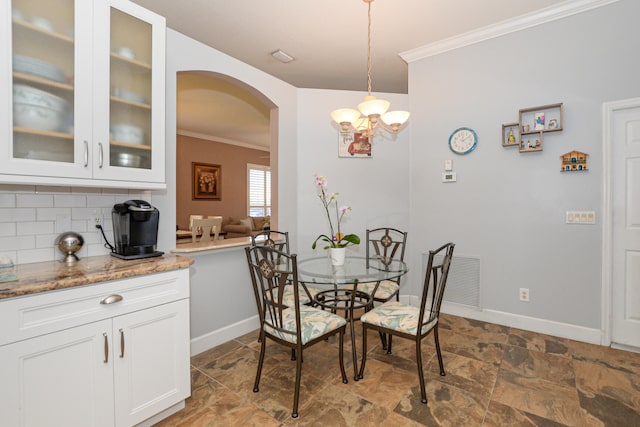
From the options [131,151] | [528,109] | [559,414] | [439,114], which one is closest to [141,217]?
[131,151]

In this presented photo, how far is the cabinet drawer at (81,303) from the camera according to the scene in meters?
1.29

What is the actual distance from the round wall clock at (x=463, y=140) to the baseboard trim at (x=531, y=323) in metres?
1.63

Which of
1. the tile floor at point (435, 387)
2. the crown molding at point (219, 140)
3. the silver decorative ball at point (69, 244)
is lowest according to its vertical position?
the tile floor at point (435, 387)

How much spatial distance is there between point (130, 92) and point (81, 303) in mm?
1225

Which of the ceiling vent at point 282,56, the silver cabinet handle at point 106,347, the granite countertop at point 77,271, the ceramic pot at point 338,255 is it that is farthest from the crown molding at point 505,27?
the silver cabinet handle at point 106,347

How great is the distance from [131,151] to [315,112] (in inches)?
89.3

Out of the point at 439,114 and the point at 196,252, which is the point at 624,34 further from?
the point at 196,252

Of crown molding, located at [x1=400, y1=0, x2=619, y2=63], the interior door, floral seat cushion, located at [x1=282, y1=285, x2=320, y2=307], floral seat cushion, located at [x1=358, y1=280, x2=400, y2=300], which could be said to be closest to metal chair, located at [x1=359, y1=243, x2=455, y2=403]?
floral seat cushion, located at [x1=358, y1=280, x2=400, y2=300]

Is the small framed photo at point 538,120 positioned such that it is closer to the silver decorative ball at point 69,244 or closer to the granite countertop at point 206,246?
the granite countertop at point 206,246

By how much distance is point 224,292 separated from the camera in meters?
2.88

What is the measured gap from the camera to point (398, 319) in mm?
2086

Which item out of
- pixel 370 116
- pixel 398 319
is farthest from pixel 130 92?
pixel 398 319

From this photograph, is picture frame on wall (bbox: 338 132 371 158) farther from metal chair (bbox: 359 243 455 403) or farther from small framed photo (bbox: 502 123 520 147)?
metal chair (bbox: 359 243 455 403)

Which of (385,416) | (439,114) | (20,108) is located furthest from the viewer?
(439,114)
